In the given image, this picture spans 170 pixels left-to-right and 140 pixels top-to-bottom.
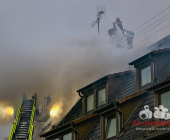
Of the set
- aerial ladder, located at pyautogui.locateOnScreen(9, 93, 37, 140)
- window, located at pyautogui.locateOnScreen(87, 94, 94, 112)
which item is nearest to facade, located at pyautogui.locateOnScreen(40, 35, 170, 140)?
window, located at pyautogui.locateOnScreen(87, 94, 94, 112)

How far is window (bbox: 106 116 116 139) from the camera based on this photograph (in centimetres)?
2469

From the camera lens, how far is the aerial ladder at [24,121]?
130ft

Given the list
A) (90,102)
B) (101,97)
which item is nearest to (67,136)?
(90,102)

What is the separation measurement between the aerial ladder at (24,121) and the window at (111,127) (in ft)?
50.7

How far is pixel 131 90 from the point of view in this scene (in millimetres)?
26719

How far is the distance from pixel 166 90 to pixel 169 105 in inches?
33.6

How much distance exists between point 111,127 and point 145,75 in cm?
368

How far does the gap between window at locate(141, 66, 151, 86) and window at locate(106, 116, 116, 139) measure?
9.08 feet

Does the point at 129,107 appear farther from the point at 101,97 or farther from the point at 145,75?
the point at 101,97

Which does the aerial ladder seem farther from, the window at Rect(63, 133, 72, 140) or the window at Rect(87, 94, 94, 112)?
the window at Rect(87, 94, 94, 112)

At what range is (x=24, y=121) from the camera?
42.3 meters

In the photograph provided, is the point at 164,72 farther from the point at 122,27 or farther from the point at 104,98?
the point at 122,27

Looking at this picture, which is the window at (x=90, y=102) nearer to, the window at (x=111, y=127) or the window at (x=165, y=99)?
the window at (x=111, y=127)

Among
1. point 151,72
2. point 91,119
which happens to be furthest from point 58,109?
point 151,72
